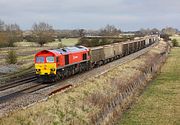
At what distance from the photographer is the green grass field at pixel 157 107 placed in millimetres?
21322

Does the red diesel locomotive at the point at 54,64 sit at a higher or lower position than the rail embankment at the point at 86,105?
higher

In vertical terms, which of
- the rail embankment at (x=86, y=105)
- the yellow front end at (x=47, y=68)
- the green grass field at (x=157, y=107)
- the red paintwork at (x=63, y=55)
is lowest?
the green grass field at (x=157, y=107)

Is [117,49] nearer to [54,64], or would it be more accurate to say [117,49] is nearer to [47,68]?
[54,64]

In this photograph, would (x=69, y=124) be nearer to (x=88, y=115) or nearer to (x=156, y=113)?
(x=88, y=115)

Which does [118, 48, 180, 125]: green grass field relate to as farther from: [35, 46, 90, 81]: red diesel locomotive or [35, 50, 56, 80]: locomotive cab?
[35, 50, 56, 80]: locomotive cab

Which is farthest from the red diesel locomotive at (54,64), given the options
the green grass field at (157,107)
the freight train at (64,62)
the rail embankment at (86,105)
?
the green grass field at (157,107)

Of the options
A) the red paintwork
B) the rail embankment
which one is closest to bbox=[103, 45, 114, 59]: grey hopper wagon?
the red paintwork

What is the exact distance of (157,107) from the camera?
82.8 ft

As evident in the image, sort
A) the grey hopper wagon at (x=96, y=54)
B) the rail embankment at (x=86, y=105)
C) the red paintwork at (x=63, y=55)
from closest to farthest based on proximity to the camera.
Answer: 1. the rail embankment at (x=86, y=105)
2. the red paintwork at (x=63, y=55)
3. the grey hopper wagon at (x=96, y=54)

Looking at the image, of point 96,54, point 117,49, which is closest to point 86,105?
point 96,54

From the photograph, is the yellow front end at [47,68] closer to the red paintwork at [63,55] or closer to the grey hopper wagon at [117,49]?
the red paintwork at [63,55]

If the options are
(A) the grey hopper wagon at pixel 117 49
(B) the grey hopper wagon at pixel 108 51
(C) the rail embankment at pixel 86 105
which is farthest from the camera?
(A) the grey hopper wagon at pixel 117 49

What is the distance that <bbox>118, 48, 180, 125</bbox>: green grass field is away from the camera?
2132cm

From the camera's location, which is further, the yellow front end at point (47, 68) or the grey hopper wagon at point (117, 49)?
the grey hopper wagon at point (117, 49)
